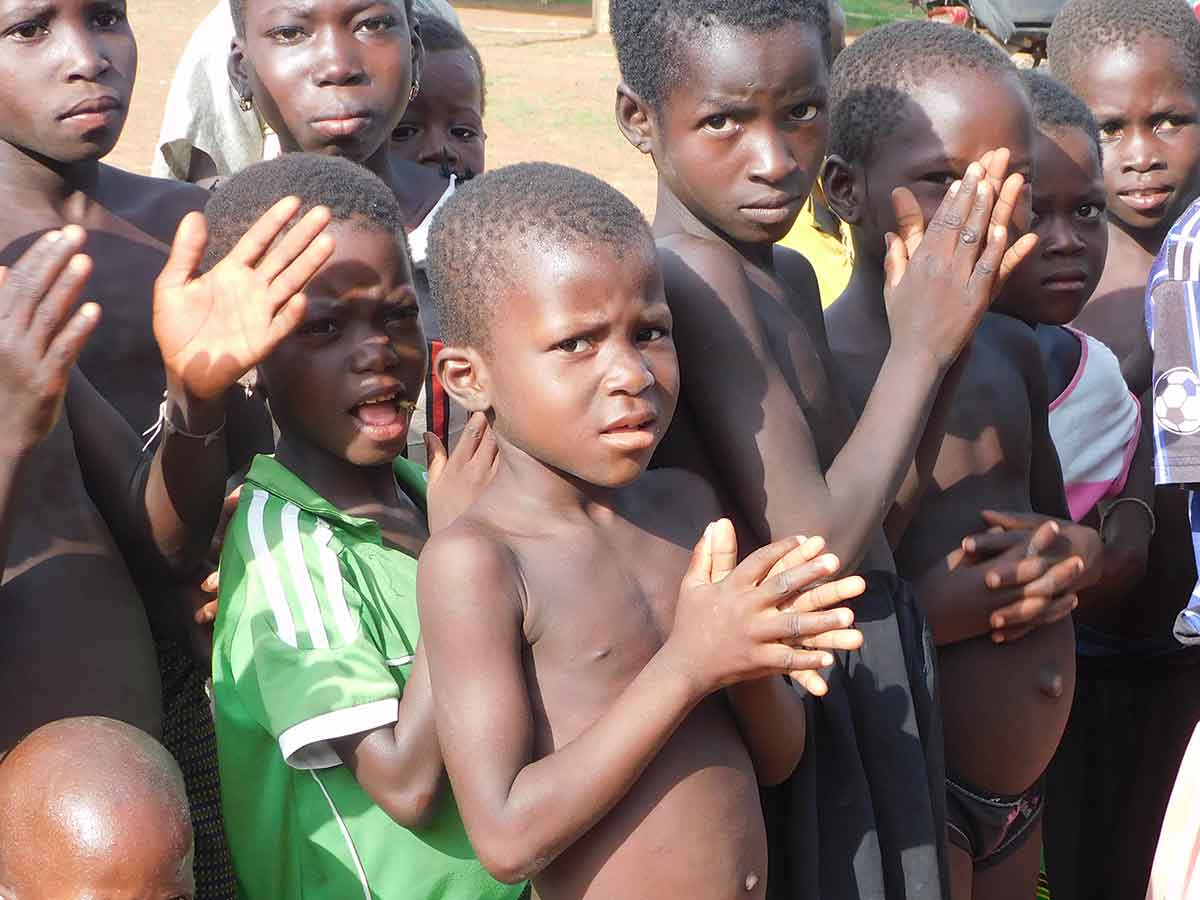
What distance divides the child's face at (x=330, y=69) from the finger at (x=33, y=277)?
115 cm

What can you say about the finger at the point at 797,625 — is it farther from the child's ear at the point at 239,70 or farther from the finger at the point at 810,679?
the child's ear at the point at 239,70

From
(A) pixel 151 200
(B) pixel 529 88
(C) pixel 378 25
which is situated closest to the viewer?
(A) pixel 151 200

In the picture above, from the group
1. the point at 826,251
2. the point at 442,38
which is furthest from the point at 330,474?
the point at 442,38

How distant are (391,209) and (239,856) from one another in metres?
1.03

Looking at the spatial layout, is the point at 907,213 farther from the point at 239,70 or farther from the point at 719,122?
the point at 239,70

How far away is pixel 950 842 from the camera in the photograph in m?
2.74

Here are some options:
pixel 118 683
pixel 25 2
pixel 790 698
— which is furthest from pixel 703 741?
pixel 25 2

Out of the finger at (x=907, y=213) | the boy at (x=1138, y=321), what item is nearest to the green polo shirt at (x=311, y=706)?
the finger at (x=907, y=213)

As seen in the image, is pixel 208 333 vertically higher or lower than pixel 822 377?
higher

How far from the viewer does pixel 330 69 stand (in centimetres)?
324

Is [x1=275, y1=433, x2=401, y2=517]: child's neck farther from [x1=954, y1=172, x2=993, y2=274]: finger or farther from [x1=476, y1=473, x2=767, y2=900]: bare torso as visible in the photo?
[x1=954, y1=172, x2=993, y2=274]: finger

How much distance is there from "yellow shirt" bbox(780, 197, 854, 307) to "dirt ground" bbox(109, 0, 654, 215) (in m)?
7.27

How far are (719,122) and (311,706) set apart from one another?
1065mm

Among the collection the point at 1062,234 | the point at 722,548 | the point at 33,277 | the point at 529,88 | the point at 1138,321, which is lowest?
the point at 529,88
